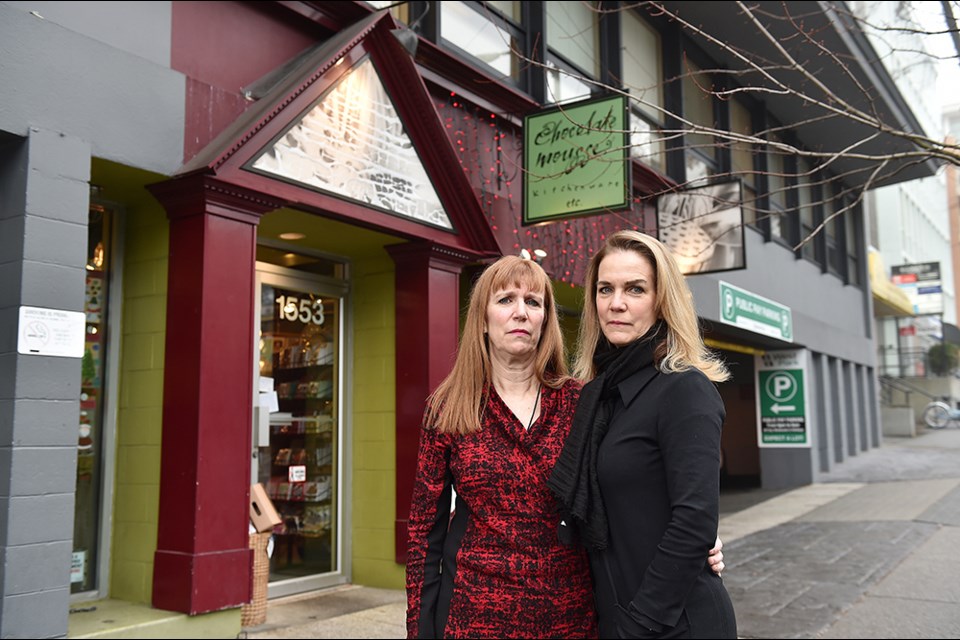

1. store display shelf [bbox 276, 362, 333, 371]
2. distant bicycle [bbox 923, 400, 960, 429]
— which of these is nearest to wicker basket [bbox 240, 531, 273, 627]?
store display shelf [bbox 276, 362, 333, 371]

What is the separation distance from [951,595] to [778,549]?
6.65m

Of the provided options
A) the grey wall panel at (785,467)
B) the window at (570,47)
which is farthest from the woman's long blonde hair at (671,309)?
the grey wall panel at (785,467)

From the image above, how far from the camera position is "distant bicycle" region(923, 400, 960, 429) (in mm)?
5488

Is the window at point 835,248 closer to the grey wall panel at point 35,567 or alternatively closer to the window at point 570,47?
the window at point 570,47

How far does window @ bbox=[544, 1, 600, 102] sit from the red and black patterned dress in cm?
741

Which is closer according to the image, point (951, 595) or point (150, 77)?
point (951, 595)

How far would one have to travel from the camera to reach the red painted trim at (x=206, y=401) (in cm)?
532

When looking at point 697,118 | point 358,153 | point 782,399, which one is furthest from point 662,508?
point 782,399

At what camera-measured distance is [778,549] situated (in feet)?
30.7

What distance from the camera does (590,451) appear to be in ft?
7.66

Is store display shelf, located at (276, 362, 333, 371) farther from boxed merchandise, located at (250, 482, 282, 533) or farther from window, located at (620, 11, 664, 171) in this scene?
window, located at (620, 11, 664, 171)

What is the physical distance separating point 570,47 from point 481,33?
83.1 inches

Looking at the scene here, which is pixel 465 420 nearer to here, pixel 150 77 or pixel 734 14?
pixel 150 77

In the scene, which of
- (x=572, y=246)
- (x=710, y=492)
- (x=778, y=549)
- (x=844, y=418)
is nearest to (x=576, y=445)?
(x=710, y=492)
